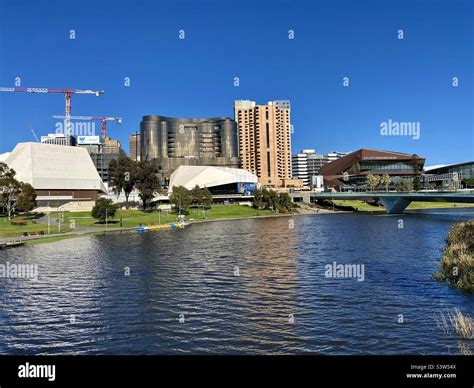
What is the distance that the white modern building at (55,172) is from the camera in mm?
152375

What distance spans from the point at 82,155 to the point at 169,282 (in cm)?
15223

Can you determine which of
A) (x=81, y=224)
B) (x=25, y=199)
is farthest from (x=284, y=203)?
(x=25, y=199)

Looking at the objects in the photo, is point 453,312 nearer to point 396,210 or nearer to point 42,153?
point 396,210

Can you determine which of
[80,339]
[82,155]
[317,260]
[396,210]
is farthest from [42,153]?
[80,339]

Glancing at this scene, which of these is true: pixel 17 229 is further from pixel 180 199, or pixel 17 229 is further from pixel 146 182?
pixel 146 182

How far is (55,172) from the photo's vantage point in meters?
159

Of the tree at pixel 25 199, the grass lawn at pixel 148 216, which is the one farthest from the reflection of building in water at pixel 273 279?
the tree at pixel 25 199

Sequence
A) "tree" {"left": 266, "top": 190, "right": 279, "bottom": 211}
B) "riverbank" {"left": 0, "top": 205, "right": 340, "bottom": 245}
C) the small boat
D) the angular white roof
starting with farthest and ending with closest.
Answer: "tree" {"left": 266, "top": 190, "right": 279, "bottom": 211}
the angular white roof
the small boat
"riverbank" {"left": 0, "top": 205, "right": 340, "bottom": 245}

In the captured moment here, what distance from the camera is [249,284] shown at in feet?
109

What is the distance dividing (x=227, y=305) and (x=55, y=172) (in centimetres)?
14783

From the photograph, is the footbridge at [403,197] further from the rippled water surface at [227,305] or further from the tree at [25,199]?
the tree at [25,199]

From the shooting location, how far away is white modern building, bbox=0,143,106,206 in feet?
500

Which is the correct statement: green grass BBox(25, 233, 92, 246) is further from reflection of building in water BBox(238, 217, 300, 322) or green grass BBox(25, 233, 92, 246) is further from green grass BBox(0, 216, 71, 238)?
reflection of building in water BBox(238, 217, 300, 322)

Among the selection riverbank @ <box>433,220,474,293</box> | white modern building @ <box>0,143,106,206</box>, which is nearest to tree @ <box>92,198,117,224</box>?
white modern building @ <box>0,143,106,206</box>
